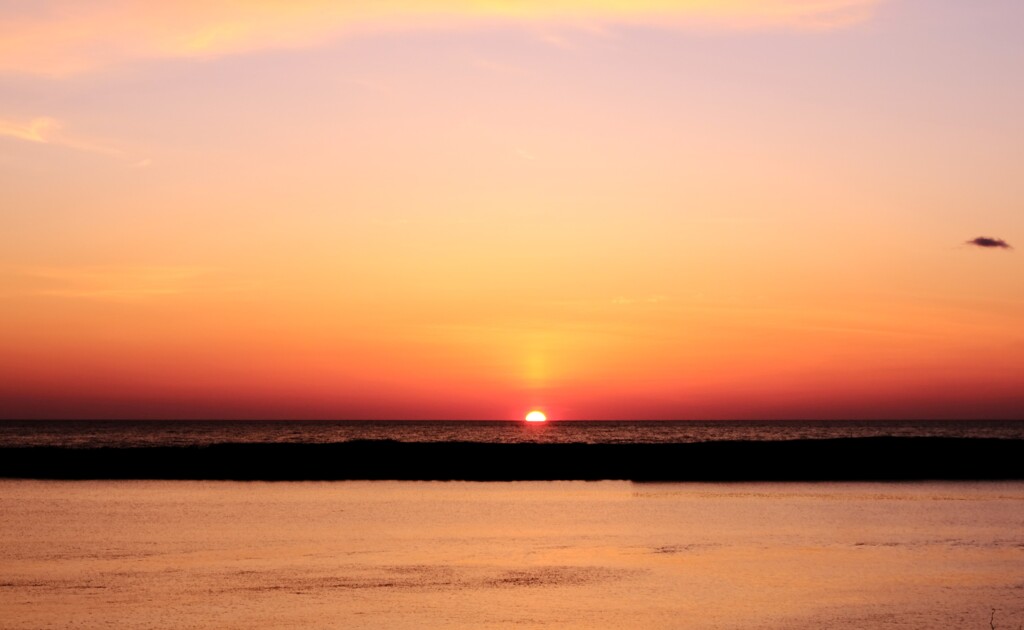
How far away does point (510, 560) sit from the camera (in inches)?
1222

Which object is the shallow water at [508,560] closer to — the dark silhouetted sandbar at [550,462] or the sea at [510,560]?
the sea at [510,560]

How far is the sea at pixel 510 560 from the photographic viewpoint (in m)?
23.6

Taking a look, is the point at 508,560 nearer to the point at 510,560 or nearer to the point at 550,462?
the point at 510,560

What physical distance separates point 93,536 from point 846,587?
22.5 meters

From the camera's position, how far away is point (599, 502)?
48.7 metres

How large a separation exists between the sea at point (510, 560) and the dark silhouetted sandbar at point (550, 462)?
1382 cm

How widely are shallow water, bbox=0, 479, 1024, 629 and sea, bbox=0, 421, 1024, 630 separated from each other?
95mm

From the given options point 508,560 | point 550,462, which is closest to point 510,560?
point 508,560

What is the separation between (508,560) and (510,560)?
0.05 meters

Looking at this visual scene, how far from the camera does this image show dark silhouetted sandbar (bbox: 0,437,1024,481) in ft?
215

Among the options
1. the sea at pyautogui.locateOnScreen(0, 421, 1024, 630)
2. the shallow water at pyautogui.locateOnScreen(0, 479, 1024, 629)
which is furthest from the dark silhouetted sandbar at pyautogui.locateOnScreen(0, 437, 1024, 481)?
the shallow water at pyautogui.locateOnScreen(0, 479, 1024, 629)

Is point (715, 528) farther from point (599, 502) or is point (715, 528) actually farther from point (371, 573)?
point (371, 573)

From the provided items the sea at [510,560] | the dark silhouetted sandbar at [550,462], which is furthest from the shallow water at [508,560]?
the dark silhouetted sandbar at [550,462]

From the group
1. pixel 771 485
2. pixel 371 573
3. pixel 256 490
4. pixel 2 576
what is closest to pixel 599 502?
pixel 771 485
